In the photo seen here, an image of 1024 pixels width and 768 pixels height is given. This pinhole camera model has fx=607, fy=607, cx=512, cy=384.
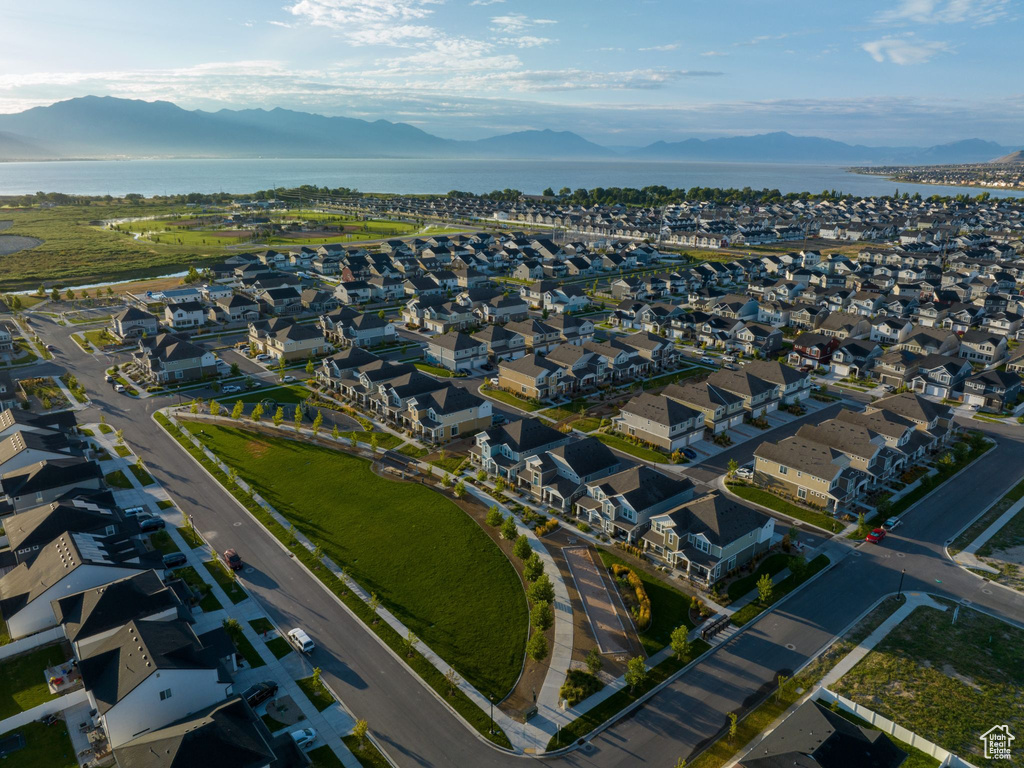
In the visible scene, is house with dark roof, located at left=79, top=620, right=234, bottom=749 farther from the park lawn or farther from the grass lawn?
the park lawn

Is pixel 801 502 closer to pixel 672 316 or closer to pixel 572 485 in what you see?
pixel 572 485

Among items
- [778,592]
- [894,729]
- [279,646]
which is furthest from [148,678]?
[778,592]

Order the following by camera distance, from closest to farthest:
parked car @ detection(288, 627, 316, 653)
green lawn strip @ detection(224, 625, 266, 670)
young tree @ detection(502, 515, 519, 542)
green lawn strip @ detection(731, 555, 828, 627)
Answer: green lawn strip @ detection(224, 625, 266, 670) < parked car @ detection(288, 627, 316, 653) < green lawn strip @ detection(731, 555, 828, 627) < young tree @ detection(502, 515, 519, 542)

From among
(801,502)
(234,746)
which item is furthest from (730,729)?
(801,502)

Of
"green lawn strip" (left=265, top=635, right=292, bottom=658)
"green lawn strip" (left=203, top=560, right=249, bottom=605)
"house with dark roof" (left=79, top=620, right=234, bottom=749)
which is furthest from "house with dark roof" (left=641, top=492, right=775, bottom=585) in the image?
"house with dark roof" (left=79, top=620, right=234, bottom=749)

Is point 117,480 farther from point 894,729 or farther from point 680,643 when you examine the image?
point 894,729

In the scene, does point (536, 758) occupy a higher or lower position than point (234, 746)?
lower
